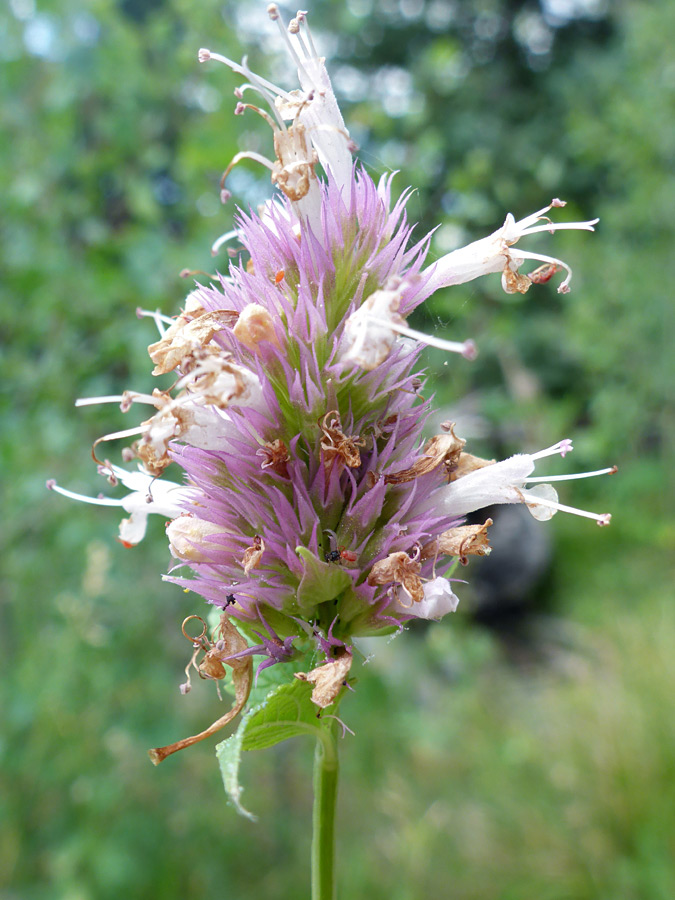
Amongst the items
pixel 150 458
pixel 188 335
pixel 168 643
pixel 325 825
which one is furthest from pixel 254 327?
pixel 168 643

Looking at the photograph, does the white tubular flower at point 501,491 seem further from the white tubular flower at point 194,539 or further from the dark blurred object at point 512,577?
the dark blurred object at point 512,577

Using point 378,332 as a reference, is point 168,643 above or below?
below

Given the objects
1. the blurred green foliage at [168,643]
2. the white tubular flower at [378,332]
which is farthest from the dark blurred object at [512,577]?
the white tubular flower at [378,332]

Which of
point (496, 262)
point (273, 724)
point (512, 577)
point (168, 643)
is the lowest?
point (512, 577)

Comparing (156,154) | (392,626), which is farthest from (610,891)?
(156,154)

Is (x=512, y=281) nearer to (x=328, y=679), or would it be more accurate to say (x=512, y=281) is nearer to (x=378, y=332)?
(x=378, y=332)

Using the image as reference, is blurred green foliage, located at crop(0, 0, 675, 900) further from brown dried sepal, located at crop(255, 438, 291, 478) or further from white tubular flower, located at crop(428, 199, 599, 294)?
brown dried sepal, located at crop(255, 438, 291, 478)
